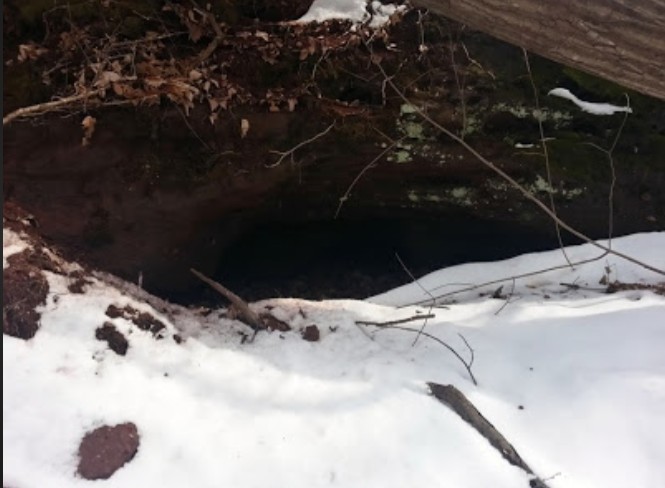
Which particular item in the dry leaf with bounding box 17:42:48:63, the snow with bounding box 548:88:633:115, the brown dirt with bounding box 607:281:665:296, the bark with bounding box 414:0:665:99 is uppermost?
the bark with bounding box 414:0:665:99

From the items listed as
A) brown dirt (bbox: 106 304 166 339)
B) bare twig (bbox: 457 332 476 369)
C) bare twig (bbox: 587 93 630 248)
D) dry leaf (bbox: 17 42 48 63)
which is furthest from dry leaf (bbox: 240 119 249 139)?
bare twig (bbox: 587 93 630 248)

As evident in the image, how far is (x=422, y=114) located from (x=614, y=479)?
75.3 inches

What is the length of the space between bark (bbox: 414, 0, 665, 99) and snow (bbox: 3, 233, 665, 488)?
4.14ft

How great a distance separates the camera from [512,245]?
4.24 meters

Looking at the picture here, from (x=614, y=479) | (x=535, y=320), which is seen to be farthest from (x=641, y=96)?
(x=614, y=479)

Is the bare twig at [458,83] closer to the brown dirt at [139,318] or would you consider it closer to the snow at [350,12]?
the snow at [350,12]

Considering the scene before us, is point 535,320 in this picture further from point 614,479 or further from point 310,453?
point 310,453

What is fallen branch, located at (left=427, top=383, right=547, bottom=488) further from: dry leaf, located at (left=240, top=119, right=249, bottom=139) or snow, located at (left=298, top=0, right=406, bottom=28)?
snow, located at (left=298, top=0, right=406, bottom=28)

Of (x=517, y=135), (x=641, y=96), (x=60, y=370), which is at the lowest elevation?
(x=60, y=370)

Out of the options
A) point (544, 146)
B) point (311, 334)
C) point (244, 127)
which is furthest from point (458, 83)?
point (311, 334)

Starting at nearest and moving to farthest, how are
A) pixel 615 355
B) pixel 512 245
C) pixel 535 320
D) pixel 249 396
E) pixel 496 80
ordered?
pixel 249 396 → pixel 615 355 → pixel 535 320 → pixel 496 80 → pixel 512 245

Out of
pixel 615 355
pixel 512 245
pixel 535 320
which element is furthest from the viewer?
pixel 512 245

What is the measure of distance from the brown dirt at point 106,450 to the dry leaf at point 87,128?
1.52 m

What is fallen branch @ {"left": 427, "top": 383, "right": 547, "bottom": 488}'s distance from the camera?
Answer: 2.59 m
